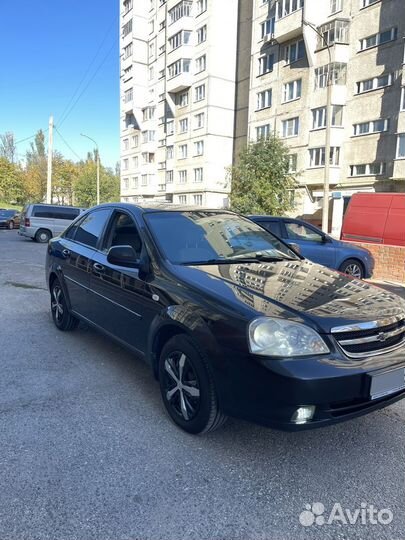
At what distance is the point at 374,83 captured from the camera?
24219mm

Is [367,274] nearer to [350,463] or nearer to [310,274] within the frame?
[310,274]

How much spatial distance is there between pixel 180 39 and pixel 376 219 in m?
34.8

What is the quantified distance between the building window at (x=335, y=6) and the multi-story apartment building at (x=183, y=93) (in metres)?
11.1

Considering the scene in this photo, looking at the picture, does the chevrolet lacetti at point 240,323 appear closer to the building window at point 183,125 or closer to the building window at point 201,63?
the building window at point 201,63

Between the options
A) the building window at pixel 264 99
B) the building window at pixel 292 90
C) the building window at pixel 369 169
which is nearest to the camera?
the building window at pixel 369 169

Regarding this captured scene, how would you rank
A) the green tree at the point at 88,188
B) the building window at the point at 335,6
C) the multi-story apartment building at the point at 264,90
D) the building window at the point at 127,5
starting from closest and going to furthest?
1. the multi-story apartment building at the point at 264,90
2. the building window at the point at 335,6
3. the building window at the point at 127,5
4. the green tree at the point at 88,188

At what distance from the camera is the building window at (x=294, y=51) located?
2822 cm

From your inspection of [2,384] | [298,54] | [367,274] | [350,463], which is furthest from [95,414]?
[298,54]

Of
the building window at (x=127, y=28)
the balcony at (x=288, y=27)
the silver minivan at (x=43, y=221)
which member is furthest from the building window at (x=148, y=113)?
the silver minivan at (x=43, y=221)

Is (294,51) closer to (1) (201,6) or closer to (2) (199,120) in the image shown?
(2) (199,120)

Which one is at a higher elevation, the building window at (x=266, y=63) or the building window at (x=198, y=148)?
the building window at (x=266, y=63)

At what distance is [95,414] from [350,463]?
1874 mm

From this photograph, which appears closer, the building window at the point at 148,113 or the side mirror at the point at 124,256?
the side mirror at the point at 124,256

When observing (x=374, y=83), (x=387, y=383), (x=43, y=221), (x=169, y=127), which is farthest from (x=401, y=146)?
(x=169, y=127)
